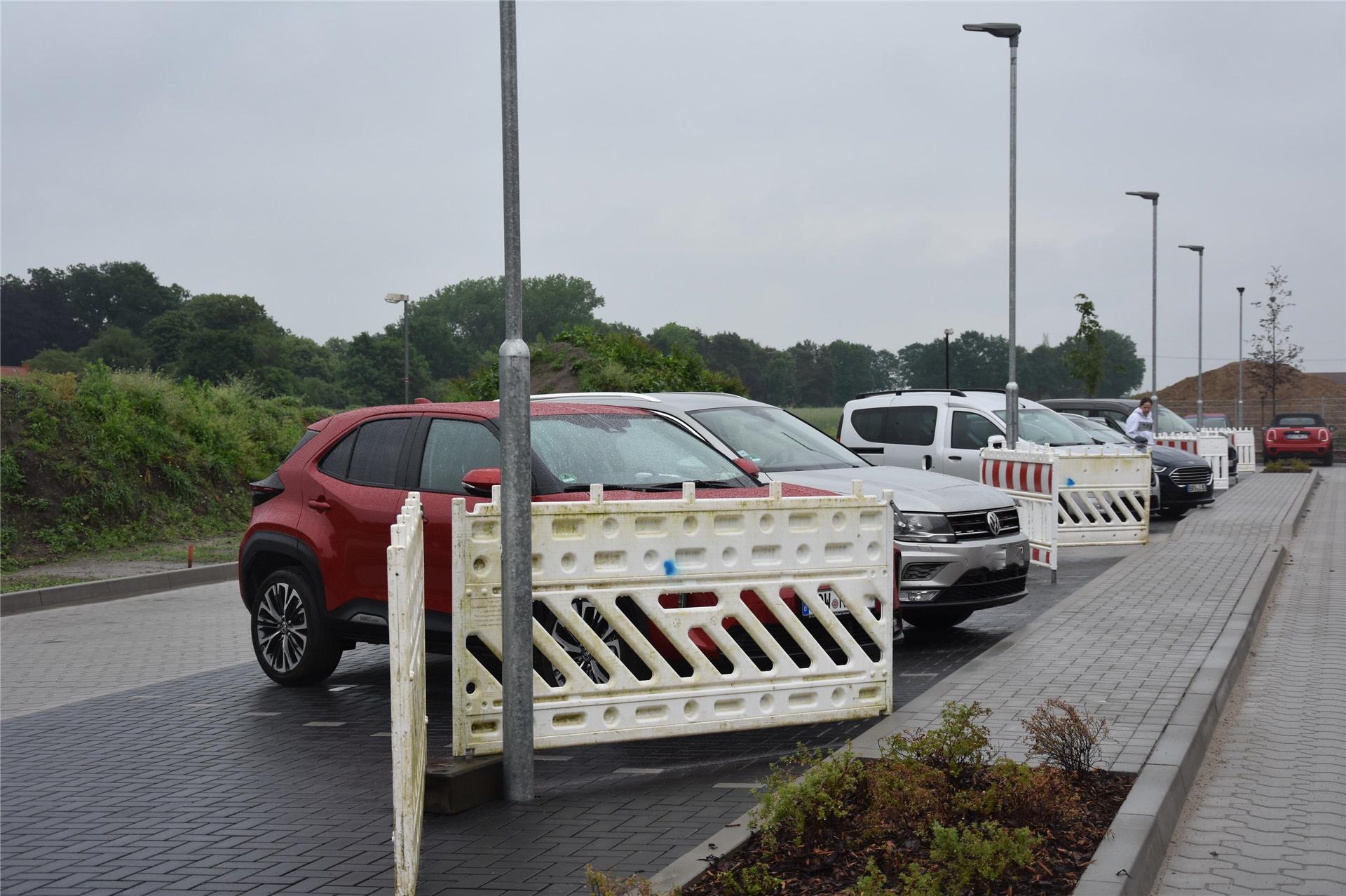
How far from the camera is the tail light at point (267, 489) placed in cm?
923

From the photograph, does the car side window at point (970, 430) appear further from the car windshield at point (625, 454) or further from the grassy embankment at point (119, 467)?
the grassy embankment at point (119, 467)

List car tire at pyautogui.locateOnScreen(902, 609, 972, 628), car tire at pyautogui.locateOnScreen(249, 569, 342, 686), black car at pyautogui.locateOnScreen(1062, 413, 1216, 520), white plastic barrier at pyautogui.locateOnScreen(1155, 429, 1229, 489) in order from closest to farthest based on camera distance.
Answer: car tire at pyautogui.locateOnScreen(249, 569, 342, 686), car tire at pyautogui.locateOnScreen(902, 609, 972, 628), black car at pyautogui.locateOnScreen(1062, 413, 1216, 520), white plastic barrier at pyautogui.locateOnScreen(1155, 429, 1229, 489)

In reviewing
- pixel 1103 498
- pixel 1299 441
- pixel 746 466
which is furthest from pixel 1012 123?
pixel 1299 441

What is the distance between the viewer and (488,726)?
6305 millimetres

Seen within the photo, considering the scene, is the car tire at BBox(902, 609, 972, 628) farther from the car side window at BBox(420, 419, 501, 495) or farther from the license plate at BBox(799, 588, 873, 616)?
the car side window at BBox(420, 419, 501, 495)

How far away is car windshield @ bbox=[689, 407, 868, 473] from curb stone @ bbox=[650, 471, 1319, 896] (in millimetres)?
2262

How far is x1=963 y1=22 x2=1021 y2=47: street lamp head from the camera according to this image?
2094 centimetres

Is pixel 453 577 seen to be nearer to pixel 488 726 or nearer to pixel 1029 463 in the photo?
pixel 488 726

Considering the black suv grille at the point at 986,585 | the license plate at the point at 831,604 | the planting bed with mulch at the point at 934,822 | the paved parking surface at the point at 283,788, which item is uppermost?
the license plate at the point at 831,604

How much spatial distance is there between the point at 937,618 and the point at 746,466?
2.84 metres

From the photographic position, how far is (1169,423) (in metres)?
35.0

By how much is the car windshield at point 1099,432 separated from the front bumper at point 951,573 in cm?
1289

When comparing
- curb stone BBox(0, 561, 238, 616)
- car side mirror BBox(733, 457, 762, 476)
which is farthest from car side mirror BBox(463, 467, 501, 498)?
curb stone BBox(0, 561, 238, 616)

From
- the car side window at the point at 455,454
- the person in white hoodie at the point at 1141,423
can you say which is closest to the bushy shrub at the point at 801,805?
the car side window at the point at 455,454
